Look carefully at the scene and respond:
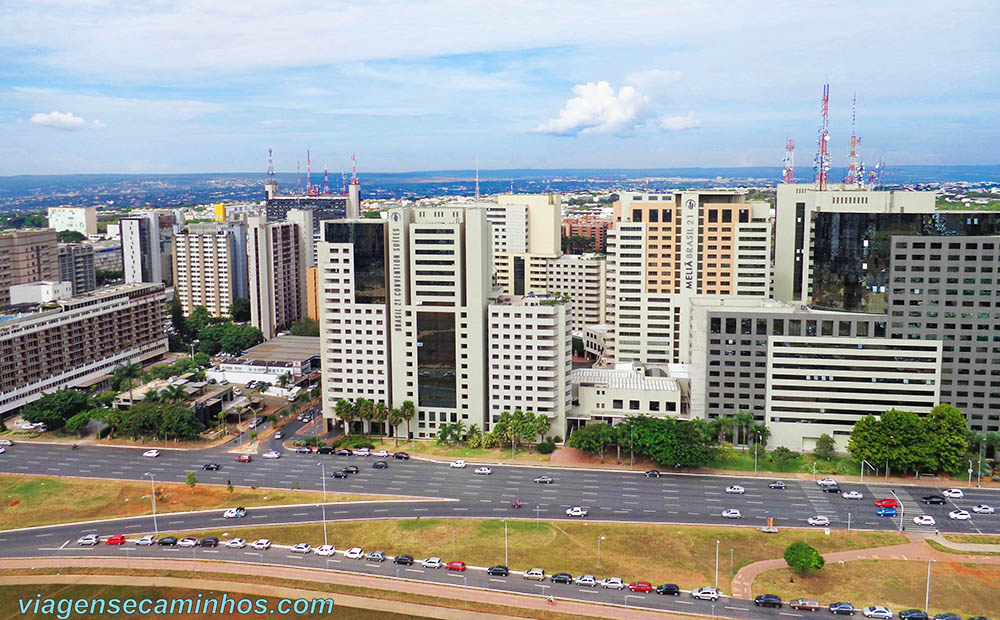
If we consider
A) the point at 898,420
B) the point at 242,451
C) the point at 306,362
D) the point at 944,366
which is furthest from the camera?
the point at 306,362

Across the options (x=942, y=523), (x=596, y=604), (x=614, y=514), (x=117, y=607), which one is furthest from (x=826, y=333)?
(x=117, y=607)

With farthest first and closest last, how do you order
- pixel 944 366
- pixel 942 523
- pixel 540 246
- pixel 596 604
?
pixel 540 246 → pixel 944 366 → pixel 942 523 → pixel 596 604

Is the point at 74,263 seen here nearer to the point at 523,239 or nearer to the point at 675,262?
the point at 523,239

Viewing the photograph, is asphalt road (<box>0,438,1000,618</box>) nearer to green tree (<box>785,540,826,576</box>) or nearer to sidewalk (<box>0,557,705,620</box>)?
sidewalk (<box>0,557,705,620</box>)

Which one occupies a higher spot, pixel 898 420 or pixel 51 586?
pixel 898 420

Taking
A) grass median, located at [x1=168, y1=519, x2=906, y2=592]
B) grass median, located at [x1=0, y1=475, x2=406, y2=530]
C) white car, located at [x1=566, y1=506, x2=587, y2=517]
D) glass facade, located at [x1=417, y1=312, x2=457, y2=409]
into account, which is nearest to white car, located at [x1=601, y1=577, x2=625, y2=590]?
grass median, located at [x1=168, y1=519, x2=906, y2=592]

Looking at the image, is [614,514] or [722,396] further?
[722,396]

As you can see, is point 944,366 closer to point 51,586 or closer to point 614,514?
point 614,514
